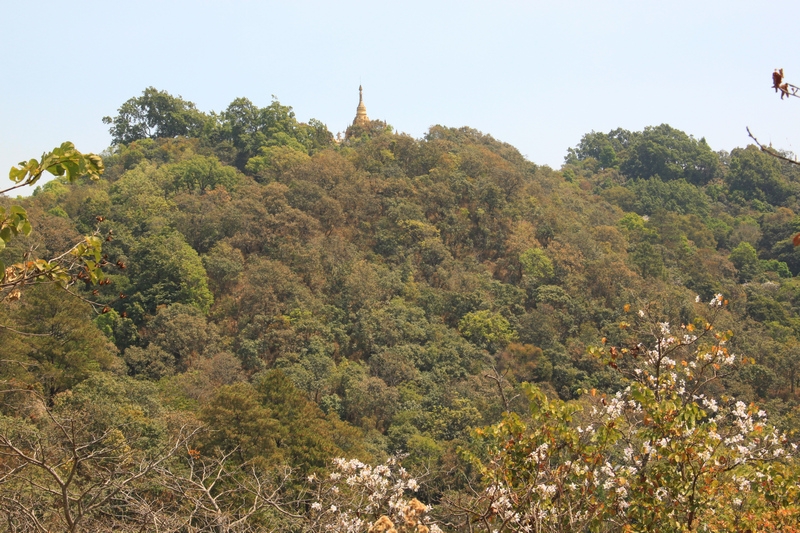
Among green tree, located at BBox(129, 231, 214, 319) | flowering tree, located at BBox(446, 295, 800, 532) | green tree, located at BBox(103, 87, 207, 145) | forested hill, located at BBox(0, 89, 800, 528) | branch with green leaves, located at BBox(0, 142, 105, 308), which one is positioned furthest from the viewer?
green tree, located at BBox(103, 87, 207, 145)

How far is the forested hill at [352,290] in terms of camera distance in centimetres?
1800

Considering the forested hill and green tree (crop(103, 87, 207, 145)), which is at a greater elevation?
green tree (crop(103, 87, 207, 145))

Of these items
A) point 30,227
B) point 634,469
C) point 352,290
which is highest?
point 30,227

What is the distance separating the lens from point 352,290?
2559 cm

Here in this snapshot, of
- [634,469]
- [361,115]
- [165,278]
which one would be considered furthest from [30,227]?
[361,115]

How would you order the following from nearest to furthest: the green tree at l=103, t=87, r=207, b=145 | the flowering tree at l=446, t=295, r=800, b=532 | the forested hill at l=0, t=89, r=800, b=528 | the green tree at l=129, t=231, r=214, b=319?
1. the flowering tree at l=446, t=295, r=800, b=532
2. the forested hill at l=0, t=89, r=800, b=528
3. the green tree at l=129, t=231, r=214, b=319
4. the green tree at l=103, t=87, r=207, b=145

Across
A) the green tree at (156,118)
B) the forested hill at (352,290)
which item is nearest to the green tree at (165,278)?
the forested hill at (352,290)

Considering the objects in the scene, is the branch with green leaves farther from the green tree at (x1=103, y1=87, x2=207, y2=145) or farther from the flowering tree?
the green tree at (x1=103, y1=87, x2=207, y2=145)

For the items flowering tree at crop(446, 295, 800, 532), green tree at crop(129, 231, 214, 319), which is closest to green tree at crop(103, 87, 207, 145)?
green tree at crop(129, 231, 214, 319)

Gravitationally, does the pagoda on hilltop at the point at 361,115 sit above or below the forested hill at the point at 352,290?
above

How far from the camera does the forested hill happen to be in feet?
59.1

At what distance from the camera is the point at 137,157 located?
36594 millimetres

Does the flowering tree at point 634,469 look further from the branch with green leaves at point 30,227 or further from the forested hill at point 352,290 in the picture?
the forested hill at point 352,290

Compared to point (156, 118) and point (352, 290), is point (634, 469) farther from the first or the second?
point (156, 118)
